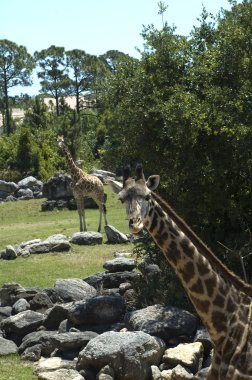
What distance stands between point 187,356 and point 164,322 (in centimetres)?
111

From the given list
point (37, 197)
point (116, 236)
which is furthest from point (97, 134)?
point (116, 236)

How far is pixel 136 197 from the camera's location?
7703 mm

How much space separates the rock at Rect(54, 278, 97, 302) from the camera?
1445 centimetres

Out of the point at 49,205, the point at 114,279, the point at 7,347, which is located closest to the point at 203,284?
the point at 7,347

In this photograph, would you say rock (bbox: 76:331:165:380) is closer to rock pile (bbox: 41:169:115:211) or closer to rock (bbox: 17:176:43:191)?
rock pile (bbox: 41:169:115:211)

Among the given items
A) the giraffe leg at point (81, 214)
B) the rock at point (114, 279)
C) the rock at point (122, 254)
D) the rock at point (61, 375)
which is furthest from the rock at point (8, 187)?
the rock at point (61, 375)

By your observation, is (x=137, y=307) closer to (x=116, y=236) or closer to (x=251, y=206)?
(x=251, y=206)

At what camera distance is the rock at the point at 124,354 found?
34.9 ft

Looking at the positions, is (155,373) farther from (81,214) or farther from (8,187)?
(8,187)

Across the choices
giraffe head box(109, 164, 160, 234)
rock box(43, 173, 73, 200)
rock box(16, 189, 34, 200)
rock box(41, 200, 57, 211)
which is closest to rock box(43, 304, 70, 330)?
giraffe head box(109, 164, 160, 234)

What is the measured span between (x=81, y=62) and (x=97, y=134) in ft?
61.6

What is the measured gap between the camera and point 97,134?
5297cm

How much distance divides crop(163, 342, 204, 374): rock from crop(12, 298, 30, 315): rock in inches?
162

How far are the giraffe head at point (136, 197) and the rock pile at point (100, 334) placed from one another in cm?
359
